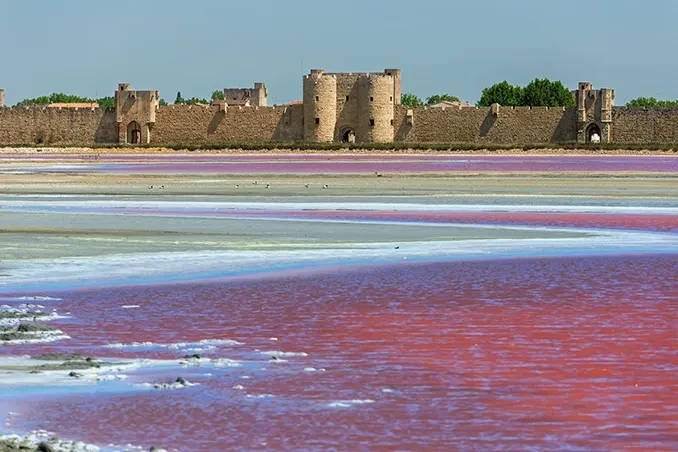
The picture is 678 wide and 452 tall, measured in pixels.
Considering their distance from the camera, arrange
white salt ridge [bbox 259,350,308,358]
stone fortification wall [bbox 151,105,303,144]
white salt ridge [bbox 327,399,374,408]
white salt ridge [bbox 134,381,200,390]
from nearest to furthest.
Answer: white salt ridge [bbox 327,399,374,408], white salt ridge [bbox 134,381,200,390], white salt ridge [bbox 259,350,308,358], stone fortification wall [bbox 151,105,303,144]

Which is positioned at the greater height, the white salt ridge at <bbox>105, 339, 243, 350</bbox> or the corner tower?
the corner tower

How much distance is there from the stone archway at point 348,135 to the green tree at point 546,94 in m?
28.2

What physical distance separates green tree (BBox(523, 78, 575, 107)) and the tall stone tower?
29731 millimetres

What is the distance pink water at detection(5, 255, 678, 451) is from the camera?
736cm

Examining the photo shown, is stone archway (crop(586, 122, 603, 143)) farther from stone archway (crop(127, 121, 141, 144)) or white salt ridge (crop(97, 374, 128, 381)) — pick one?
white salt ridge (crop(97, 374, 128, 381))

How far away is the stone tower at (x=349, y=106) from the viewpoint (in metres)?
72.6

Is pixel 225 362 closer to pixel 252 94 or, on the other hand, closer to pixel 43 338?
pixel 43 338

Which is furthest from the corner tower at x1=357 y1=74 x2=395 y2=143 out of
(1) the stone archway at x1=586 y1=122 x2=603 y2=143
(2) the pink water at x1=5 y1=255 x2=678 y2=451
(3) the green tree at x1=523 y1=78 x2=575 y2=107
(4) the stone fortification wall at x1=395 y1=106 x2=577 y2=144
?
(2) the pink water at x1=5 y1=255 x2=678 y2=451

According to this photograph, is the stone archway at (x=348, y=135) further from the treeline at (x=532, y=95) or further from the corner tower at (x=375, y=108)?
the treeline at (x=532, y=95)

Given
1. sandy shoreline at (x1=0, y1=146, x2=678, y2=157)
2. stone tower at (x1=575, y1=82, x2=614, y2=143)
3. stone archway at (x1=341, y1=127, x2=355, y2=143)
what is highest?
stone tower at (x1=575, y1=82, x2=614, y2=143)

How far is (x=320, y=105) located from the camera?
72.8 m

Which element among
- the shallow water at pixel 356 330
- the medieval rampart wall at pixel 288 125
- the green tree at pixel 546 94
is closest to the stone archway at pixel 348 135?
the medieval rampart wall at pixel 288 125

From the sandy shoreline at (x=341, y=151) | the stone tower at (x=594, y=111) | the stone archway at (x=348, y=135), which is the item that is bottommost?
the sandy shoreline at (x=341, y=151)

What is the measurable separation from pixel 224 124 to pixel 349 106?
7007mm
